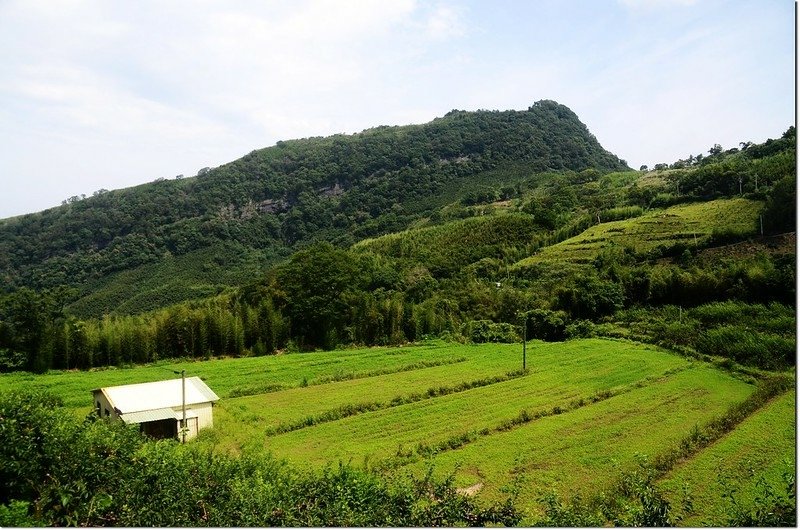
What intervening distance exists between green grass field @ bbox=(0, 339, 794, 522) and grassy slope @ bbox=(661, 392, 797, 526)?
0.20 ft

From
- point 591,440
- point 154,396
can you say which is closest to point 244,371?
point 154,396

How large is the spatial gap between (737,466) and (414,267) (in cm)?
3332

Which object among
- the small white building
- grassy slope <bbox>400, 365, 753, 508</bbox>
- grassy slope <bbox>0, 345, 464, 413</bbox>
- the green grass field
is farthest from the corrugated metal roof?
grassy slope <bbox>400, 365, 753, 508</bbox>

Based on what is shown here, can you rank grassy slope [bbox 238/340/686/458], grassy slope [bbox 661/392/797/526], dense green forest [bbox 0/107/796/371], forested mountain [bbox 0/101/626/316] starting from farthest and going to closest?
1. forested mountain [bbox 0/101/626/316]
2. dense green forest [bbox 0/107/796/371]
3. grassy slope [bbox 238/340/686/458]
4. grassy slope [bbox 661/392/797/526]

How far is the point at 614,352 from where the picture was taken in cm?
2616

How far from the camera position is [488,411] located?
723 inches

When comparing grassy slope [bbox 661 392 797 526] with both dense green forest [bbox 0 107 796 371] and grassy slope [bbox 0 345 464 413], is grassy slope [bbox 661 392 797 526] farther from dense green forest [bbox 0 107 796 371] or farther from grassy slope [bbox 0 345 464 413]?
grassy slope [bbox 0 345 464 413]

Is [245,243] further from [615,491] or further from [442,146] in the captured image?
[615,491]

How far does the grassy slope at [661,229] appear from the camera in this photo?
37.7 m

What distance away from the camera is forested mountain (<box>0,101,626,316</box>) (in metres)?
74.9

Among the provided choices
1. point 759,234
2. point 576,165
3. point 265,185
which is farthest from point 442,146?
point 759,234

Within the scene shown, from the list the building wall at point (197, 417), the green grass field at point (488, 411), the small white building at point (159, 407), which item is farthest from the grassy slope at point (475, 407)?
the small white building at point (159, 407)

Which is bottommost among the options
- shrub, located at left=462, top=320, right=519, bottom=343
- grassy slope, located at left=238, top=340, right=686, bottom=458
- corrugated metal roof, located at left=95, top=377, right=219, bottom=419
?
grassy slope, located at left=238, top=340, right=686, bottom=458

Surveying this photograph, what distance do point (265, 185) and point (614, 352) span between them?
283 ft
